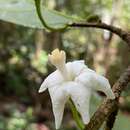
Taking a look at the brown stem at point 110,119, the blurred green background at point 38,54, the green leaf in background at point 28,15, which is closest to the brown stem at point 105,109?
the brown stem at point 110,119

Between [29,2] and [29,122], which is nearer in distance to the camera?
[29,2]

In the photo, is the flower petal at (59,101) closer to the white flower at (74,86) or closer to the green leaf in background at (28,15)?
the white flower at (74,86)

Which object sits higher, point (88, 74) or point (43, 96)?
point (88, 74)

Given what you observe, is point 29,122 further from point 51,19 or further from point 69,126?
point 51,19

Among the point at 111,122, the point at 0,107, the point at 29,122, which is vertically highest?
the point at 111,122

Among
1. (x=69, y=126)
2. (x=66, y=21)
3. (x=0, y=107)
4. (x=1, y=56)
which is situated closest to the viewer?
(x=66, y=21)

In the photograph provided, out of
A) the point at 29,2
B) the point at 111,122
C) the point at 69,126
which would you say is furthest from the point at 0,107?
the point at 111,122

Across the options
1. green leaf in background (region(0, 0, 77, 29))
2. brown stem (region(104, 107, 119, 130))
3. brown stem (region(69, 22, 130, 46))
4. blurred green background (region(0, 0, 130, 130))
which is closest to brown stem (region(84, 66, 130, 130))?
brown stem (region(104, 107, 119, 130))
